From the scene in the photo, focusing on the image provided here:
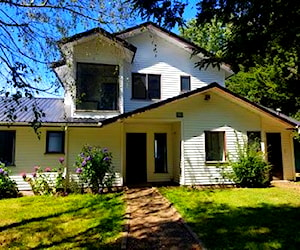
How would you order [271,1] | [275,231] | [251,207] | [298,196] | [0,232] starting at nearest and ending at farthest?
[271,1], [275,231], [0,232], [251,207], [298,196]

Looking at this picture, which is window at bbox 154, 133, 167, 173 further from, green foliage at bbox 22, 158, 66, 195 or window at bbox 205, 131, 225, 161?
green foliage at bbox 22, 158, 66, 195

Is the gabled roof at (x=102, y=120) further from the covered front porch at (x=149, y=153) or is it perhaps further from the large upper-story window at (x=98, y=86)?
the covered front porch at (x=149, y=153)

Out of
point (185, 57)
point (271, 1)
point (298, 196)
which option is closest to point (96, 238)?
point (271, 1)

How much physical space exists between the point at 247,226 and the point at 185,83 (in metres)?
10.3

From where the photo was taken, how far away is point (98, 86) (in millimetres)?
13219

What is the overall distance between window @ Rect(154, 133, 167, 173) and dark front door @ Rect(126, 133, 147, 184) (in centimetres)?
61

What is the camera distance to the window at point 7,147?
40.2 feet

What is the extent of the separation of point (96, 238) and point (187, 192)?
6.03 meters

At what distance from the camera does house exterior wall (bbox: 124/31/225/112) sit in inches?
589

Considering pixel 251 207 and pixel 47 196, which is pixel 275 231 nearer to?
pixel 251 207

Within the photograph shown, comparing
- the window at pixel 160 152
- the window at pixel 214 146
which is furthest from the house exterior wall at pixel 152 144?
the window at pixel 214 146

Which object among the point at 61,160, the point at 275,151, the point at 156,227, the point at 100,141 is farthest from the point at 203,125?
the point at 156,227

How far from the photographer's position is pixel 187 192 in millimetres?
11539

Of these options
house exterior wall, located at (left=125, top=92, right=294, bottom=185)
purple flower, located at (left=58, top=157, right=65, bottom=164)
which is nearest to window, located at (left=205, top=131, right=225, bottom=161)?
house exterior wall, located at (left=125, top=92, right=294, bottom=185)
